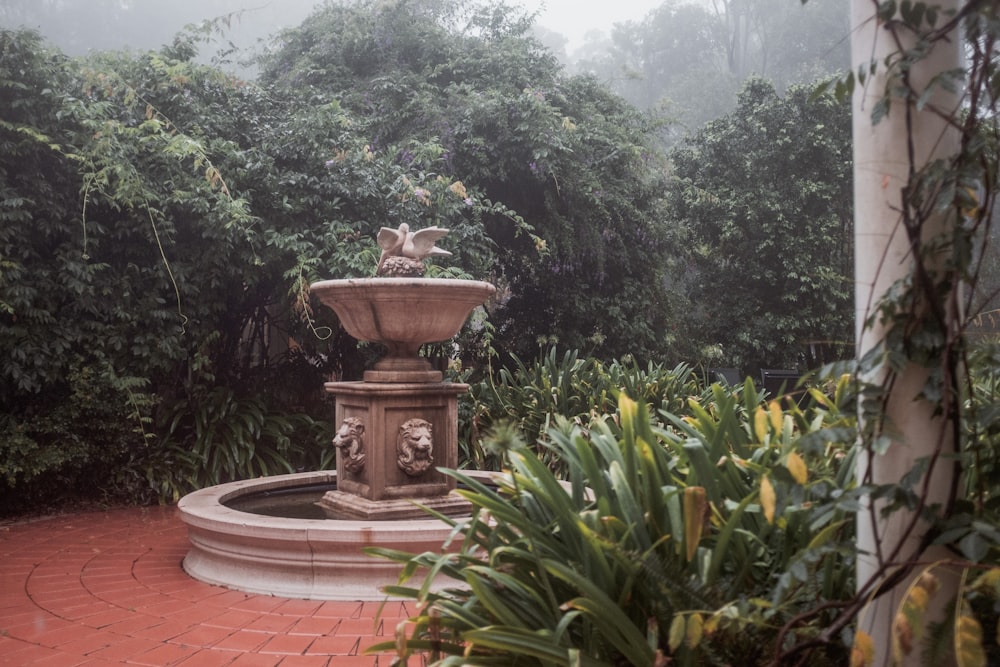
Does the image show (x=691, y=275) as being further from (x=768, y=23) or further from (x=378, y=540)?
(x=768, y=23)

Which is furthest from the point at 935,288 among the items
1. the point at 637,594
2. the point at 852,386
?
the point at 637,594

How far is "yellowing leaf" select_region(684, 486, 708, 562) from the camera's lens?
5.57 feet

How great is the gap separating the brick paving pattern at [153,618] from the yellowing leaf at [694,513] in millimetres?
1354

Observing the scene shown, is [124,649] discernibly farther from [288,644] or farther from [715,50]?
[715,50]

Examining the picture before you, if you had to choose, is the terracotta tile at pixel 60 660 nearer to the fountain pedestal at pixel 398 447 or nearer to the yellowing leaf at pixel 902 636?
the fountain pedestal at pixel 398 447

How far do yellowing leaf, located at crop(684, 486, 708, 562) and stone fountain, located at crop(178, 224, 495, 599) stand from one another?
2570 millimetres

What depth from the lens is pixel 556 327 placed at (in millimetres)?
11430

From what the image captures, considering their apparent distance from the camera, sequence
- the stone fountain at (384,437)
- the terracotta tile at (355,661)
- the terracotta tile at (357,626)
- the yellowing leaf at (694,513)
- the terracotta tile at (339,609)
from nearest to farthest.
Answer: the yellowing leaf at (694,513)
the terracotta tile at (355,661)
the terracotta tile at (357,626)
the terracotta tile at (339,609)
the stone fountain at (384,437)

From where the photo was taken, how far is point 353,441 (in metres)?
4.85

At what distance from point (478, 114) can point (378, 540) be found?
6.86 metres

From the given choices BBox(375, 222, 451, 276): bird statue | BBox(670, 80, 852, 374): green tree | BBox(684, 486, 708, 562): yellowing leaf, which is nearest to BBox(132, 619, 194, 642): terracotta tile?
BBox(375, 222, 451, 276): bird statue

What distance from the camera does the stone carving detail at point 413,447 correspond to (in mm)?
4746

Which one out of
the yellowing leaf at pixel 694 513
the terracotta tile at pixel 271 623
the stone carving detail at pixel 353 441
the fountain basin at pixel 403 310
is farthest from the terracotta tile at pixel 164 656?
the yellowing leaf at pixel 694 513

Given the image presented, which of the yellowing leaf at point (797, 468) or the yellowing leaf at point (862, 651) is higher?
the yellowing leaf at point (797, 468)
